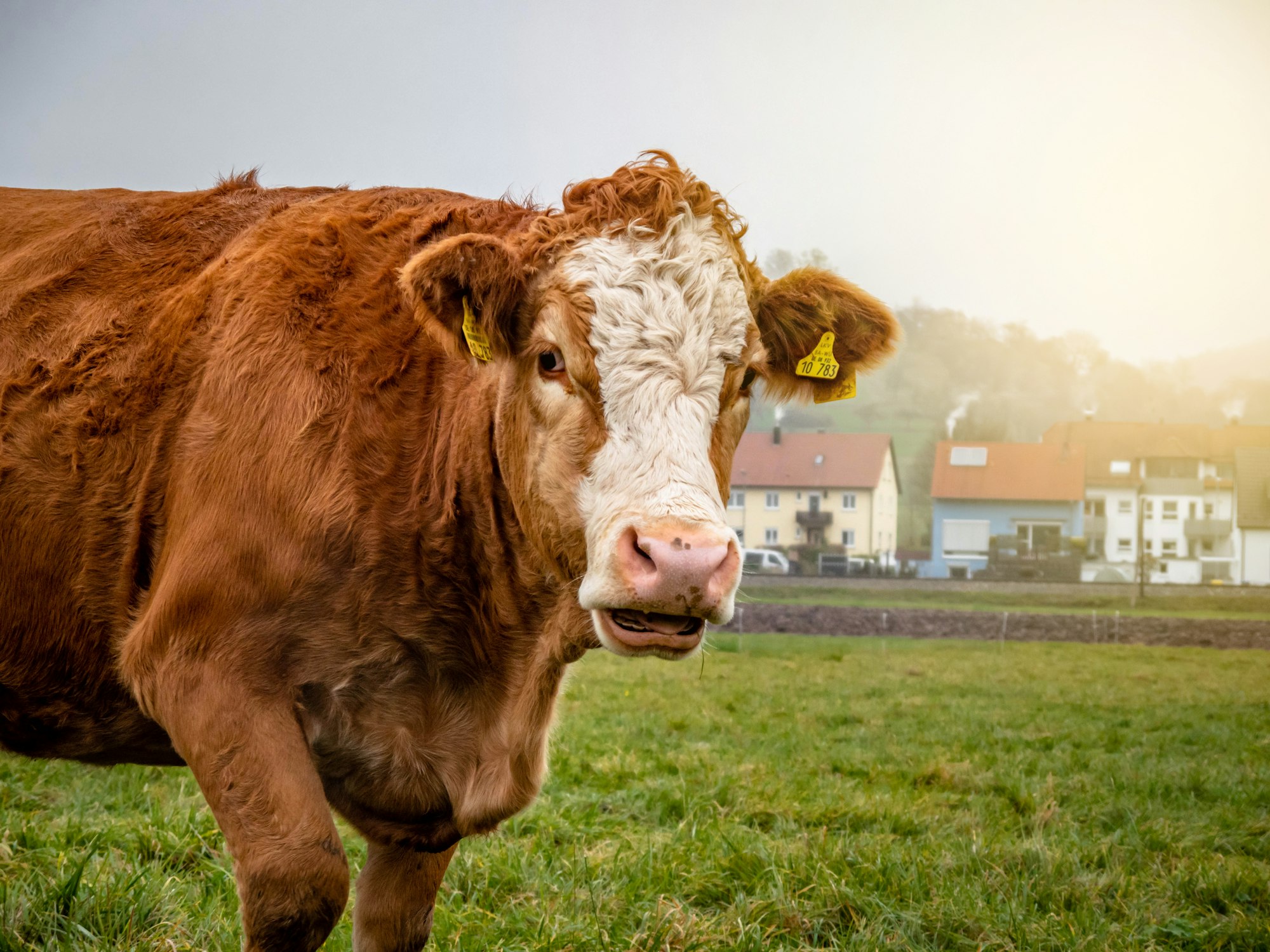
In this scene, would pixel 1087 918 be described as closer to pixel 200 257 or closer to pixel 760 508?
pixel 200 257

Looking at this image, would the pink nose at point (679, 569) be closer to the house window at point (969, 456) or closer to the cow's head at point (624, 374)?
the cow's head at point (624, 374)

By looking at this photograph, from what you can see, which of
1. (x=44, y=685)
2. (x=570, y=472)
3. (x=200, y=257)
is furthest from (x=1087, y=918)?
(x=200, y=257)

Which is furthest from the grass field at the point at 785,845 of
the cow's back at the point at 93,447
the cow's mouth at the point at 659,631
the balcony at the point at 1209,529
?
the balcony at the point at 1209,529

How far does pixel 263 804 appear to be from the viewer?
265 cm

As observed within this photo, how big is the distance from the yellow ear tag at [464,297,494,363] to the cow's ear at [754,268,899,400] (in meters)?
0.87

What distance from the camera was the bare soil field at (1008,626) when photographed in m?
19.6

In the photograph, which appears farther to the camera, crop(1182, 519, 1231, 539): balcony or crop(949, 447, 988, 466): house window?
crop(949, 447, 988, 466): house window

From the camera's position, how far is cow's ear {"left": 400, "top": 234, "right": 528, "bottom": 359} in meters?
2.91

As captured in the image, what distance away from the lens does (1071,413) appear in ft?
169

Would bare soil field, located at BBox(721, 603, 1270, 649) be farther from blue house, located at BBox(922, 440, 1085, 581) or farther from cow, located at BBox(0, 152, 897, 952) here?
cow, located at BBox(0, 152, 897, 952)

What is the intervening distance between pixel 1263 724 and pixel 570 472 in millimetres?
10255

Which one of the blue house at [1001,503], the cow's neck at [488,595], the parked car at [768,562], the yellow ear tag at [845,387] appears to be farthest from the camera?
the blue house at [1001,503]

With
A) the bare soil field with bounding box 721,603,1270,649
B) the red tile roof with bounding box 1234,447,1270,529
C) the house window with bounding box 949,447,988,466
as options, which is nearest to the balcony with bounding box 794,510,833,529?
the house window with bounding box 949,447,988,466

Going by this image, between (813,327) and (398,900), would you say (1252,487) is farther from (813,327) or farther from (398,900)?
(398,900)
